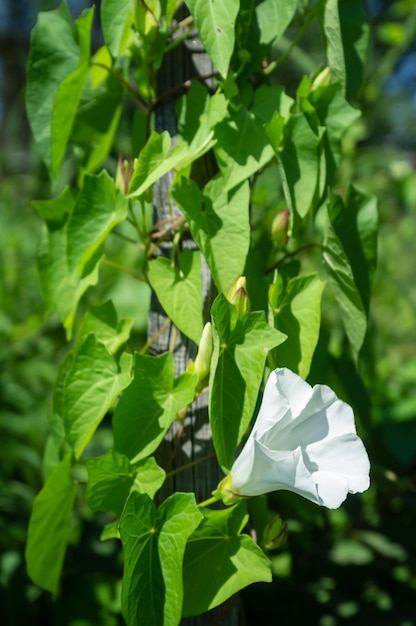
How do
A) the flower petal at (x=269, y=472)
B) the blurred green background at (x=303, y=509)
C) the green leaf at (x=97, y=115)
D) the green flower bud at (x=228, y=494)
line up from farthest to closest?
the blurred green background at (x=303, y=509), the green leaf at (x=97, y=115), the green flower bud at (x=228, y=494), the flower petal at (x=269, y=472)

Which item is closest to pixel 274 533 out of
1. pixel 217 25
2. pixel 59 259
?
pixel 59 259

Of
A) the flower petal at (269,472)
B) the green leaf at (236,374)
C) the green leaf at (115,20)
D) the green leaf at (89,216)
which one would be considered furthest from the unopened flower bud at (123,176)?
the flower petal at (269,472)

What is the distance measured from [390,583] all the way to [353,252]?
2.90ft

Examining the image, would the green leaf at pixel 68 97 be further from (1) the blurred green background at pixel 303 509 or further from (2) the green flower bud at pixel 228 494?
(2) the green flower bud at pixel 228 494

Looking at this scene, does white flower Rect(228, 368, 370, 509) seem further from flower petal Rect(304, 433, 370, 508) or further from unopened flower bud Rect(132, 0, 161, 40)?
unopened flower bud Rect(132, 0, 161, 40)

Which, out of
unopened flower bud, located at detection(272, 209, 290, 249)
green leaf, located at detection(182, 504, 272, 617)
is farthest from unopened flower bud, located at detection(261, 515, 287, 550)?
unopened flower bud, located at detection(272, 209, 290, 249)

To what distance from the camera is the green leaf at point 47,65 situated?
2.72 feet

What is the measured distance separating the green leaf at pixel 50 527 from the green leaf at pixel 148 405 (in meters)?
0.10

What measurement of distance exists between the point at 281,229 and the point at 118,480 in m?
0.33

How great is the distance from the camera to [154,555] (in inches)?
25.3

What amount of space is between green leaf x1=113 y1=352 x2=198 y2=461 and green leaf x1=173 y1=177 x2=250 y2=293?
0.33ft

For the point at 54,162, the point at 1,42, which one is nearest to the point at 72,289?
the point at 54,162

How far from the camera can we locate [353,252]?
2.68 ft

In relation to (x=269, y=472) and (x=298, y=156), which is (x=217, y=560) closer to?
(x=269, y=472)
